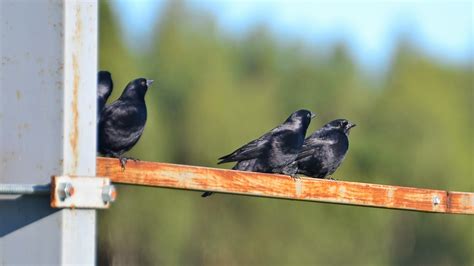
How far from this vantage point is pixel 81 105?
11.2ft

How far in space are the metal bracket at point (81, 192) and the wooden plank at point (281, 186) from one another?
1.00m

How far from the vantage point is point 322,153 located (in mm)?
10562

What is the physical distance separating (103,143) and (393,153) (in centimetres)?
A: 2217

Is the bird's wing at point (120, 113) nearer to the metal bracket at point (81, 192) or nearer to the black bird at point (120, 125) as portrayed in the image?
the black bird at point (120, 125)

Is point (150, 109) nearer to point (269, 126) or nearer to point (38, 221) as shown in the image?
point (269, 126)

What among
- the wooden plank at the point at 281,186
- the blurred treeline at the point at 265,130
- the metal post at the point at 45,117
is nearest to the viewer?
the metal post at the point at 45,117

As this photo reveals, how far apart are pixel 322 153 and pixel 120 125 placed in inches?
115

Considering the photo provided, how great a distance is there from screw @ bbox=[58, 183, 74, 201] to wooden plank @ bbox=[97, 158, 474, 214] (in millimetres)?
1109

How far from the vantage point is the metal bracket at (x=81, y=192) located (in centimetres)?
323

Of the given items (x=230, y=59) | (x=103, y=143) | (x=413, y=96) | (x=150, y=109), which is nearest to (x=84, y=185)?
(x=103, y=143)

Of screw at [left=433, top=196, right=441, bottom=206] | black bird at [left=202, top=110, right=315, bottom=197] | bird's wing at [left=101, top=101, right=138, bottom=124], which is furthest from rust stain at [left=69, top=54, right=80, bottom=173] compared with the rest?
black bird at [left=202, top=110, right=315, bottom=197]

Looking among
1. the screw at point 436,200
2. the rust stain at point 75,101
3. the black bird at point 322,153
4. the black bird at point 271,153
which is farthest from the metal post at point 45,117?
the black bird at point 322,153

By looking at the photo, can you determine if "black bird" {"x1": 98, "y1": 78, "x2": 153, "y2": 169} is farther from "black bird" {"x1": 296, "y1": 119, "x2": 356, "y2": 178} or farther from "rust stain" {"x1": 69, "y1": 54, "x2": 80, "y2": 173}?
"rust stain" {"x1": 69, "y1": 54, "x2": 80, "y2": 173}

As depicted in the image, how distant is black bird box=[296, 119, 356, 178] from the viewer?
34.4ft
